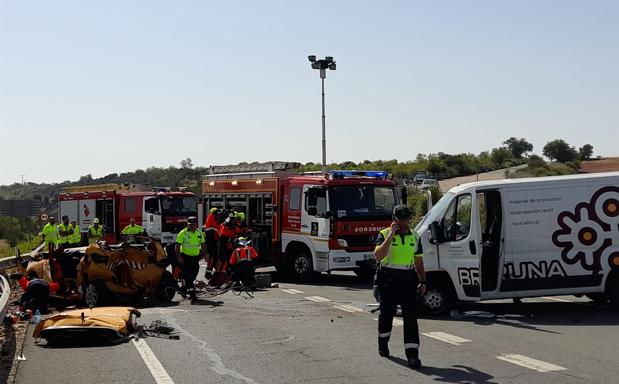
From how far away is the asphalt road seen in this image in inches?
307

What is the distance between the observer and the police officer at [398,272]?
8445 mm

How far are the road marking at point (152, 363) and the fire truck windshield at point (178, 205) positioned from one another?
67.7 feet

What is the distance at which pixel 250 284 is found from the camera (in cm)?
1653

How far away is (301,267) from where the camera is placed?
18.3 m

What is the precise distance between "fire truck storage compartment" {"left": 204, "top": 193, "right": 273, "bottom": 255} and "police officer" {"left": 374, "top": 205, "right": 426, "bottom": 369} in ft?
35.3

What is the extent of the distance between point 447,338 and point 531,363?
183 cm

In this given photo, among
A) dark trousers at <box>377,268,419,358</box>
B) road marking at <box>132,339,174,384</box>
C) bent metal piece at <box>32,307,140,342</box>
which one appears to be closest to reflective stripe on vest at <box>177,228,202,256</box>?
bent metal piece at <box>32,307,140,342</box>

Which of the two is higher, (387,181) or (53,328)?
(387,181)

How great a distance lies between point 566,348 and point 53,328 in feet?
21.5

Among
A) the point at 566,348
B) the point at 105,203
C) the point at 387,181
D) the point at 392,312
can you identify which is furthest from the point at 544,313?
the point at 105,203

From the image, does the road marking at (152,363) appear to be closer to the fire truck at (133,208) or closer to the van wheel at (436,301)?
the van wheel at (436,301)

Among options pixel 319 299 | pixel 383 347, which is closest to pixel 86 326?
pixel 383 347

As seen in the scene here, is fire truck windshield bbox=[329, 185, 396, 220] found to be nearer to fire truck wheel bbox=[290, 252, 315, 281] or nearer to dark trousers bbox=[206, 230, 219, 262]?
fire truck wheel bbox=[290, 252, 315, 281]

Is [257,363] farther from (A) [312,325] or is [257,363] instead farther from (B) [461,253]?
(B) [461,253]
